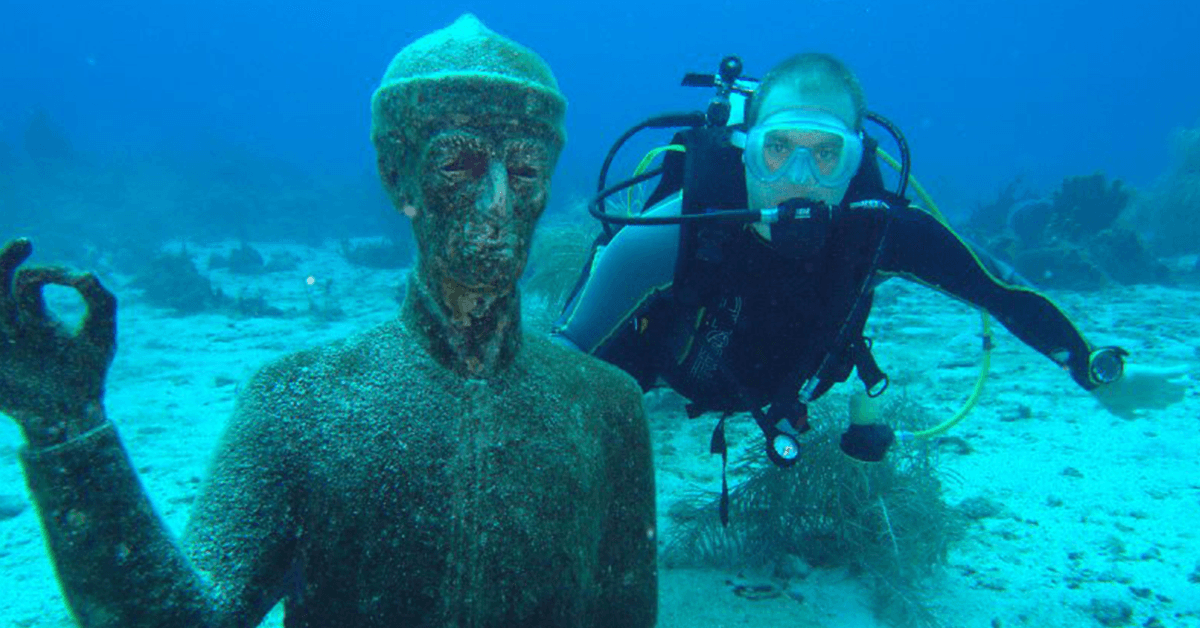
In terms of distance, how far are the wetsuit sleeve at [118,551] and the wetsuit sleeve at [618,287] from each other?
79.9 inches

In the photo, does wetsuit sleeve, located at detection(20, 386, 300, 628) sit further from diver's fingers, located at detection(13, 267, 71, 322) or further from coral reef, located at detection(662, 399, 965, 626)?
coral reef, located at detection(662, 399, 965, 626)

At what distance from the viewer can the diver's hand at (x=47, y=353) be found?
1057mm

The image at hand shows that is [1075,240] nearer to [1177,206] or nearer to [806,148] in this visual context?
[1177,206]

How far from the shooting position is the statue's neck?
152cm

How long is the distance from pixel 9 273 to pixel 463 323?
2.63 ft

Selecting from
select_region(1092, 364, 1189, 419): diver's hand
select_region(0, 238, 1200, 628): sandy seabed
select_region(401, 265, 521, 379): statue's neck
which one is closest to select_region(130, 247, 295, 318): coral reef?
select_region(0, 238, 1200, 628): sandy seabed

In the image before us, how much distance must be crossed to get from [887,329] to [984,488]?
4.64 meters

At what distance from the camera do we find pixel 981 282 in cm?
366

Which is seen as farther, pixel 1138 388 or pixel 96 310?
pixel 1138 388

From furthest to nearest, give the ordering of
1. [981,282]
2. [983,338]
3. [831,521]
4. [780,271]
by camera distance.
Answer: [983,338]
[831,521]
[981,282]
[780,271]

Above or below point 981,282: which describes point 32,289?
below

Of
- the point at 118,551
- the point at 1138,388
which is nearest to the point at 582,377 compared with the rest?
the point at 118,551

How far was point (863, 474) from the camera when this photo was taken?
160 inches

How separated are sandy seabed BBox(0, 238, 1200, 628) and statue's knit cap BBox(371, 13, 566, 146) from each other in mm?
2922
